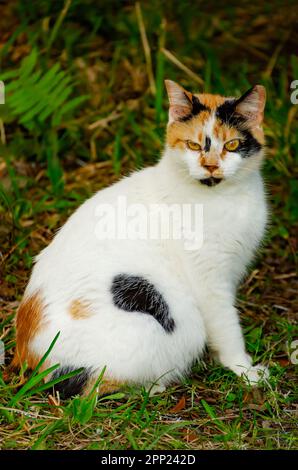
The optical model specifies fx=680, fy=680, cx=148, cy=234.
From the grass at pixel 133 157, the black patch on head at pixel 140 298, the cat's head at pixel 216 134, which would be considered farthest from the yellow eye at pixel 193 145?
the grass at pixel 133 157

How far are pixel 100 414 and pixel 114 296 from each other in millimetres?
534

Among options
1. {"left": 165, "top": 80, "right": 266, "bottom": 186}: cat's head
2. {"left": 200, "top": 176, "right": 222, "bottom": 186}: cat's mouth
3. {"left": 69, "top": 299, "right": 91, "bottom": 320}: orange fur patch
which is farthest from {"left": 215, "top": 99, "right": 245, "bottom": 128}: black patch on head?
{"left": 69, "top": 299, "right": 91, "bottom": 320}: orange fur patch

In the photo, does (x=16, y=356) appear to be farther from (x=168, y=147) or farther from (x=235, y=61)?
(x=235, y=61)

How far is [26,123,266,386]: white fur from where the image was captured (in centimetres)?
308

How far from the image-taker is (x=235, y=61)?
19.0 feet

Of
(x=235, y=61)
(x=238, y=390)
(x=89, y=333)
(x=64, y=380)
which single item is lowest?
(x=238, y=390)

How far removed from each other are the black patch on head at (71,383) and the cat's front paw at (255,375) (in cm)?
83

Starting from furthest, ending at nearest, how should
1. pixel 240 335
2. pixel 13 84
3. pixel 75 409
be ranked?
pixel 13 84, pixel 240 335, pixel 75 409

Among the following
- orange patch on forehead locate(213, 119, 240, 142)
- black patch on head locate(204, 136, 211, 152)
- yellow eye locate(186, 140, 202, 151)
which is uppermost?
orange patch on forehead locate(213, 119, 240, 142)

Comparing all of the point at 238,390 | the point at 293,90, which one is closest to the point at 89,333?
the point at 238,390

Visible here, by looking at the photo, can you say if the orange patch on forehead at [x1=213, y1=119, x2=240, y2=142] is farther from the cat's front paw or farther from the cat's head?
the cat's front paw
